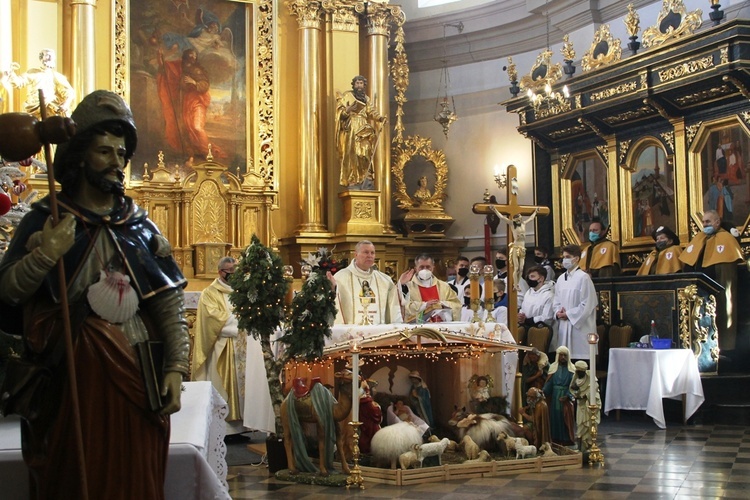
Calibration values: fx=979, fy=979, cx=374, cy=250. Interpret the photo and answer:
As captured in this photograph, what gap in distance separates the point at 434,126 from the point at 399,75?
1.27m

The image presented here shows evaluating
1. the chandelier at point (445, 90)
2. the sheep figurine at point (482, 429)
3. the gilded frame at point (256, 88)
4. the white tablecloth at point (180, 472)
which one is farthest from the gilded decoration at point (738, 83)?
the white tablecloth at point (180, 472)

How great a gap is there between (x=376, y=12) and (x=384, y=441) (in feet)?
33.9

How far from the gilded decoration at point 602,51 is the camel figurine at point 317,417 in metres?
7.90

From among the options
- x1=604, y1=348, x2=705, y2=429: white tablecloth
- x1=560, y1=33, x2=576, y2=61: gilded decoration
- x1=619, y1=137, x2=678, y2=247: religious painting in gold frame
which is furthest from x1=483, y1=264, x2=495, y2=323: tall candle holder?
x1=560, y1=33, x2=576, y2=61: gilded decoration

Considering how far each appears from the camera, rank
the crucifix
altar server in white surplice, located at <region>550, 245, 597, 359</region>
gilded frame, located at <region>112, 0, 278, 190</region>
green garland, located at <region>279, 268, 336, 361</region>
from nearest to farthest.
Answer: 1. green garland, located at <region>279, 268, 336, 361</region>
2. the crucifix
3. altar server in white surplice, located at <region>550, 245, 597, 359</region>
4. gilded frame, located at <region>112, 0, 278, 190</region>

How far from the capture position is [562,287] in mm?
11688

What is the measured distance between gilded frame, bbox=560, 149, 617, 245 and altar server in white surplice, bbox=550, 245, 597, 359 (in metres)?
2.72

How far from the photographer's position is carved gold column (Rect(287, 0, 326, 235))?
50.4 feet

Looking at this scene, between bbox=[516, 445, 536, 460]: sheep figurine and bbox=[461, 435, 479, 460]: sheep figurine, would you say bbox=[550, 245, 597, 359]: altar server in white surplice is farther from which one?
bbox=[461, 435, 479, 460]: sheep figurine

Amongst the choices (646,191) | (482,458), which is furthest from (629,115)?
(482,458)

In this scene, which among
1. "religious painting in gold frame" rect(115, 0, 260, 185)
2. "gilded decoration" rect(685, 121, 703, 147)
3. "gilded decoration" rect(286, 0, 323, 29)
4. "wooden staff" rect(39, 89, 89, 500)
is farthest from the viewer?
"gilded decoration" rect(286, 0, 323, 29)

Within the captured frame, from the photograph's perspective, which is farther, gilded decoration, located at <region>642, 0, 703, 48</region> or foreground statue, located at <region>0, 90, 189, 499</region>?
gilded decoration, located at <region>642, 0, 703, 48</region>

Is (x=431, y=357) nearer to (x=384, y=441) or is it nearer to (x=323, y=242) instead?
(x=384, y=441)

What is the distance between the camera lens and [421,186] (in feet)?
54.9
